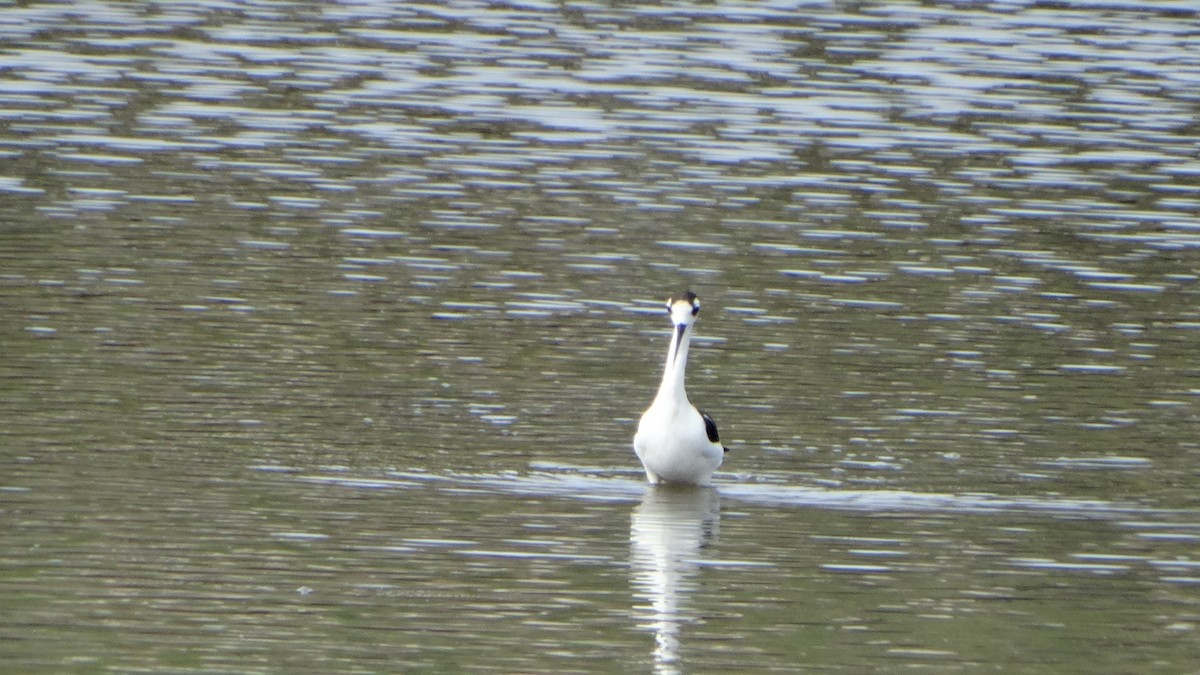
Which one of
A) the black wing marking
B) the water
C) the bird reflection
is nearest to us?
the bird reflection

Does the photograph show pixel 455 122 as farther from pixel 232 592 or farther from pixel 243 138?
pixel 232 592

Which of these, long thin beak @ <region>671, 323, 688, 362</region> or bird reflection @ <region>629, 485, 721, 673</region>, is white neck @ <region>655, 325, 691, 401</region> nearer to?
long thin beak @ <region>671, 323, 688, 362</region>

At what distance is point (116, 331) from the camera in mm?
20109

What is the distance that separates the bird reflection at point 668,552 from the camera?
12805 mm

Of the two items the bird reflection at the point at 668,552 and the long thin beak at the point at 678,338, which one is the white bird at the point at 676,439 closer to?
the long thin beak at the point at 678,338

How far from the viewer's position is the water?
13.1 meters

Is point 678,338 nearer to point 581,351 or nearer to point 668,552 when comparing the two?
point 668,552

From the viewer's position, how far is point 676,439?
54.1 ft

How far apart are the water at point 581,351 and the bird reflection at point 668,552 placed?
5cm

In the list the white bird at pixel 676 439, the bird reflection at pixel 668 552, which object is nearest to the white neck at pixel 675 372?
the white bird at pixel 676 439

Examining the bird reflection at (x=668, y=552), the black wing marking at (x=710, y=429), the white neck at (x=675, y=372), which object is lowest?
the bird reflection at (x=668, y=552)

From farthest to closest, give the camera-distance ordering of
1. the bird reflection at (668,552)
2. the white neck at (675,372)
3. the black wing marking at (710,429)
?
1. the white neck at (675,372)
2. the black wing marking at (710,429)
3. the bird reflection at (668,552)

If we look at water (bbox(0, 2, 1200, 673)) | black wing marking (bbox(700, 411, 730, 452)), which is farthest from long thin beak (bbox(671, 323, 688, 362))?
water (bbox(0, 2, 1200, 673))

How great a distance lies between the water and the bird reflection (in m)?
0.05
